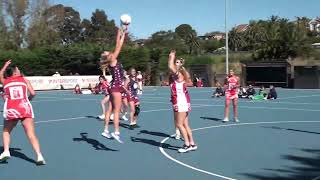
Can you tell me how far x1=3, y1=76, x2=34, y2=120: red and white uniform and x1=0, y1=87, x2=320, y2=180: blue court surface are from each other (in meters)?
0.97

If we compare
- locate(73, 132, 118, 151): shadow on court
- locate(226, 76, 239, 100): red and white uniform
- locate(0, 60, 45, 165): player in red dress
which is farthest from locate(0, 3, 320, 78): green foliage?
locate(0, 60, 45, 165): player in red dress

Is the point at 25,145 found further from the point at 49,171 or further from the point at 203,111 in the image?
the point at 203,111

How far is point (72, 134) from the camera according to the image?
46.5ft

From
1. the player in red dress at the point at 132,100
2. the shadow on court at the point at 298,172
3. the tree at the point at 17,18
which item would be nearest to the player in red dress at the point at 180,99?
the shadow on court at the point at 298,172

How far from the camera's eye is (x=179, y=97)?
10875 millimetres

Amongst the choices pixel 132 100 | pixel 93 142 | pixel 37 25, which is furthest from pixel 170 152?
pixel 37 25

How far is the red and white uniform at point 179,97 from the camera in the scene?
10844mm

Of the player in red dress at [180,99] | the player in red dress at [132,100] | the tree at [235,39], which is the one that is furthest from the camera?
the tree at [235,39]

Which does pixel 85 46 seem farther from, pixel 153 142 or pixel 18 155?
pixel 18 155

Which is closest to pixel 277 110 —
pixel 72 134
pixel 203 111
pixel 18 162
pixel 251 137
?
pixel 203 111

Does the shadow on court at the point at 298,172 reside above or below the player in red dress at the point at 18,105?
below

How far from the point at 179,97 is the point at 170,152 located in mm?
1174

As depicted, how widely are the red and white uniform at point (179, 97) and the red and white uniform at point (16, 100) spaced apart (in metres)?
3.00

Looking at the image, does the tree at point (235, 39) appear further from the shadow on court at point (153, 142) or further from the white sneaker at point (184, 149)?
the white sneaker at point (184, 149)
